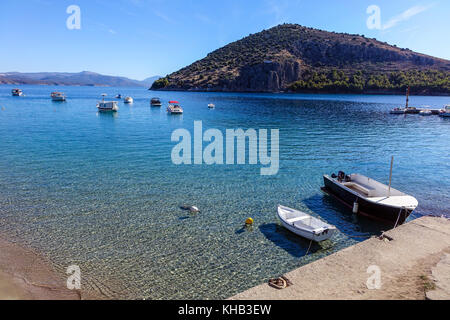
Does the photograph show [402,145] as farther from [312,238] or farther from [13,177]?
[13,177]

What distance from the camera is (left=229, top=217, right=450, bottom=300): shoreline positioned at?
807cm

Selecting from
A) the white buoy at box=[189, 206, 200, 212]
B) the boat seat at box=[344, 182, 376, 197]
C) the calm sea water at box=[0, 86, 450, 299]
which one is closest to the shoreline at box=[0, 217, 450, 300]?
the calm sea water at box=[0, 86, 450, 299]

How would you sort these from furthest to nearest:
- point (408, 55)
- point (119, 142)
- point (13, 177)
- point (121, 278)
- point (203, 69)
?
point (203, 69), point (408, 55), point (119, 142), point (13, 177), point (121, 278)

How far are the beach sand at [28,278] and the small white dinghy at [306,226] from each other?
360 inches

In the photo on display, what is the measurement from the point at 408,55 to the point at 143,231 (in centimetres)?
21048

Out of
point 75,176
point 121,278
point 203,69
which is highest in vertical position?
point 203,69

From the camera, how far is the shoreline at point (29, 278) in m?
8.55

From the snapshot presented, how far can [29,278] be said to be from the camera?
9367 millimetres

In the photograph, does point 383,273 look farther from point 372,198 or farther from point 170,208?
point 170,208

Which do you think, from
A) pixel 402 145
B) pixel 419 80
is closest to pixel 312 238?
pixel 402 145

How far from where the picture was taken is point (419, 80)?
14200 centimetres

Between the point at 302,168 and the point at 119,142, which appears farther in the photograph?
the point at 119,142
